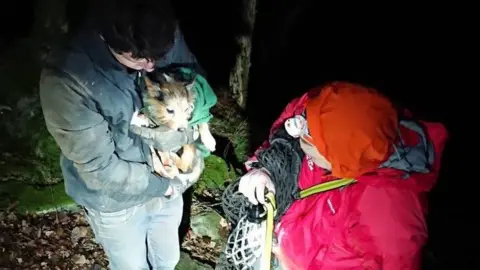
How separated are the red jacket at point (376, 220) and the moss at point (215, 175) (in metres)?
1.99

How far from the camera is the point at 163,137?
3098mm

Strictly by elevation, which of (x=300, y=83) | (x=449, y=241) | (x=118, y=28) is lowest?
(x=449, y=241)

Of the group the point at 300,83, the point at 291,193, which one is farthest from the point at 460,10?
the point at 291,193

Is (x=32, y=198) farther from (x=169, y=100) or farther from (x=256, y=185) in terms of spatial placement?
(x=169, y=100)

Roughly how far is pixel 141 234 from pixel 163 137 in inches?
30.6

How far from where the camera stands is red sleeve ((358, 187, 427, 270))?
3033mm

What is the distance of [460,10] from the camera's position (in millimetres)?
6426

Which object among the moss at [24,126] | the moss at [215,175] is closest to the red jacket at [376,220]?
the moss at [215,175]

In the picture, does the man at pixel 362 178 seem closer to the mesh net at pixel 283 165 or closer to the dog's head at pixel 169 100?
the mesh net at pixel 283 165

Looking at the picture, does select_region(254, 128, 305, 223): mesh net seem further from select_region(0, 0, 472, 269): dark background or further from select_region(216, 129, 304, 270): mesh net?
select_region(0, 0, 472, 269): dark background

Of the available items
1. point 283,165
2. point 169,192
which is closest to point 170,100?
point 169,192

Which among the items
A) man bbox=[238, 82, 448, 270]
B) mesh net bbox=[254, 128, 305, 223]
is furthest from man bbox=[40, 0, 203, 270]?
man bbox=[238, 82, 448, 270]

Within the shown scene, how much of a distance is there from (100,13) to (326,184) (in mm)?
1436

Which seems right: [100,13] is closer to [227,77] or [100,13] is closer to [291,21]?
[291,21]
